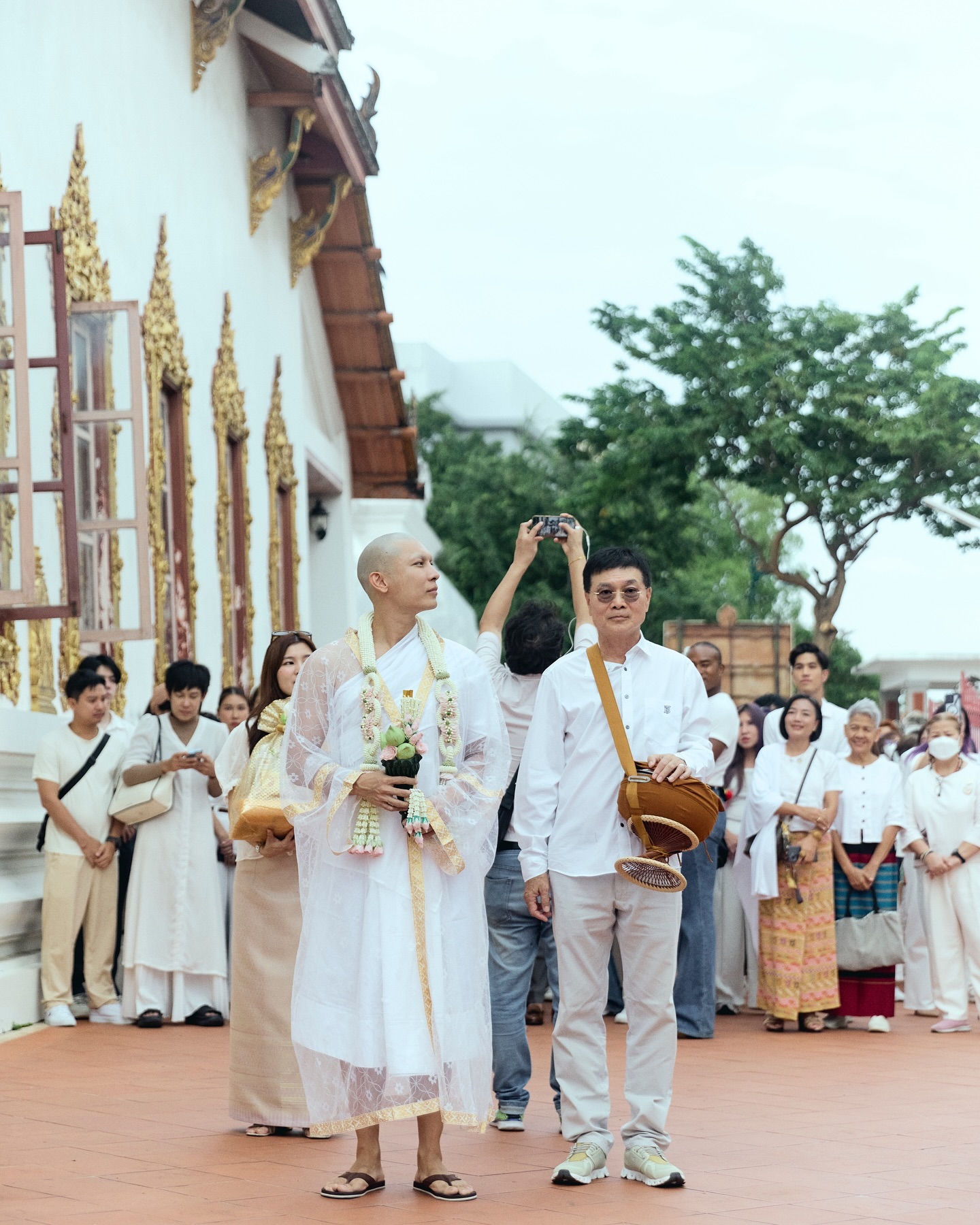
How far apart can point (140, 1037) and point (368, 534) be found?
44.6 feet

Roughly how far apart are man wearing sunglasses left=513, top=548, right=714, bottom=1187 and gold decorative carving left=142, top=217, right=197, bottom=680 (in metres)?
7.12

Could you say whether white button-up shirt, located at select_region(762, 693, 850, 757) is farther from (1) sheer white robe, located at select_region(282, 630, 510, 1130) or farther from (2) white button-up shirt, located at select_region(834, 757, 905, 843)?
(1) sheer white robe, located at select_region(282, 630, 510, 1130)

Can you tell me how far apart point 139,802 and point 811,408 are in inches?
757

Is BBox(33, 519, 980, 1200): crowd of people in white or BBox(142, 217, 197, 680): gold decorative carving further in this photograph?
BBox(142, 217, 197, 680): gold decorative carving

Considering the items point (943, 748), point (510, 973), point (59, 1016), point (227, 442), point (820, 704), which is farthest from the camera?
point (227, 442)

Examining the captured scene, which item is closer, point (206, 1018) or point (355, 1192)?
point (355, 1192)

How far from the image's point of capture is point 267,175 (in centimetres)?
1598

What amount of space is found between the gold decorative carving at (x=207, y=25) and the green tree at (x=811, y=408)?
568 inches

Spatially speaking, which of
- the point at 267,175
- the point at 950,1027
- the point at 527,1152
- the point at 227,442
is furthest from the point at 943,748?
the point at 267,175

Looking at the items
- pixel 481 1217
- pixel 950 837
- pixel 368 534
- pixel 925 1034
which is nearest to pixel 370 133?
pixel 368 534

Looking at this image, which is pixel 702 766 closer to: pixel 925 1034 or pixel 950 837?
pixel 925 1034

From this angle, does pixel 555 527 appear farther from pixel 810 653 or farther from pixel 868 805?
pixel 868 805

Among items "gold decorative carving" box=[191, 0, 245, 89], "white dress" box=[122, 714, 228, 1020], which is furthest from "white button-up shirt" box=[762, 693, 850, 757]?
"gold decorative carving" box=[191, 0, 245, 89]

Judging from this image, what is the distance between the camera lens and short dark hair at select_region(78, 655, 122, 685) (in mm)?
9750
